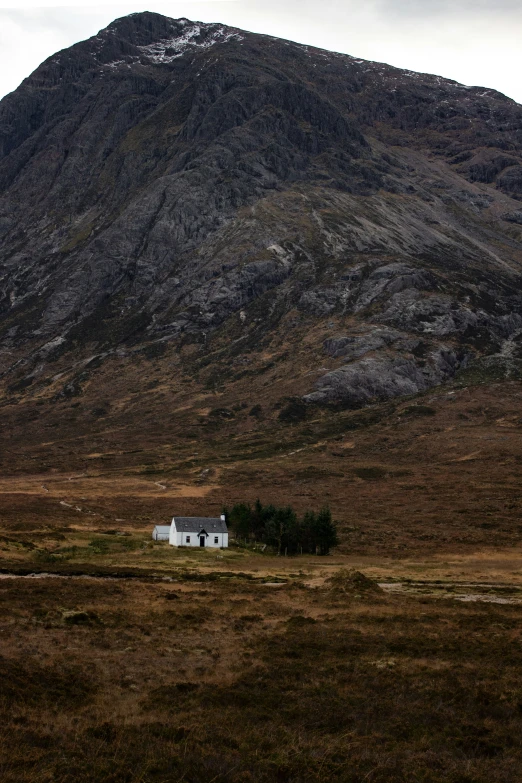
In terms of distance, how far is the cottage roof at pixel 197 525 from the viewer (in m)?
94.2

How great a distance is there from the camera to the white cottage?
93.4 meters

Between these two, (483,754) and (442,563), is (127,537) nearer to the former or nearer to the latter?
(442,563)

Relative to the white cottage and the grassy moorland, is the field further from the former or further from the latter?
the white cottage

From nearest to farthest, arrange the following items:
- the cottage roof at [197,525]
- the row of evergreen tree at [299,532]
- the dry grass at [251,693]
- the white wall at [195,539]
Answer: the dry grass at [251,693]
the row of evergreen tree at [299,532]
the white wall at [195,539]
the cottage roof at [197,525]

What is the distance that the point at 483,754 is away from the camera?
21.3 meters

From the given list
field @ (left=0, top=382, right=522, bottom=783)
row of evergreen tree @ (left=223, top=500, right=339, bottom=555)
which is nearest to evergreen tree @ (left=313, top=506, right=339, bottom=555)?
row of evergreen tree @ (left=223, top=500, right=339, bottom=555)

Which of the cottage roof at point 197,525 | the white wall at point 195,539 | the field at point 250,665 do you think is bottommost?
the white wall at point 195,539

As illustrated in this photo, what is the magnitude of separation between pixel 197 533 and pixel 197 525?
144cm

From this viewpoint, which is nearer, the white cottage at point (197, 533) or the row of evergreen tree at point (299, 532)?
the row of evergreen tree at point (299, 532)

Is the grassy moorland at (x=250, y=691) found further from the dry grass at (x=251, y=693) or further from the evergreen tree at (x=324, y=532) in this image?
the evergreen tree at (x=324, y=532)

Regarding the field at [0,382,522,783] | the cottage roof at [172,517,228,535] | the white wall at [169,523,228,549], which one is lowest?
the white wall at [169,523,228,549]

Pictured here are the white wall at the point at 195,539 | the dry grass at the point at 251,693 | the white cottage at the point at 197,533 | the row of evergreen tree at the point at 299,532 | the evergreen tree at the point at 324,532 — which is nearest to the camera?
the dry grass at the point at 251,693

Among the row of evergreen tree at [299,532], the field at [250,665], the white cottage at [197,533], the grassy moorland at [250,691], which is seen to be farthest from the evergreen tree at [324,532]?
the grassy moorland at [250,691]

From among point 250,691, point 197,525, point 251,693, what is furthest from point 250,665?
point 197,525
